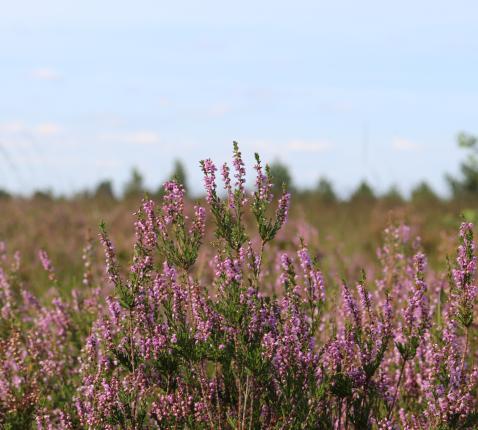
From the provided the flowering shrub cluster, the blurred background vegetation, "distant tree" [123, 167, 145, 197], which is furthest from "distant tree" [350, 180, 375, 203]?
the flowering shrub cluster

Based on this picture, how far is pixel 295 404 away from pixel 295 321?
0.43 metres

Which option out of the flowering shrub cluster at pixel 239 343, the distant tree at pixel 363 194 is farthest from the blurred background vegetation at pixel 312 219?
the flowering shrub cluster at pixel 239 343

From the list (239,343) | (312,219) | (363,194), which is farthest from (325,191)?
(239,343)

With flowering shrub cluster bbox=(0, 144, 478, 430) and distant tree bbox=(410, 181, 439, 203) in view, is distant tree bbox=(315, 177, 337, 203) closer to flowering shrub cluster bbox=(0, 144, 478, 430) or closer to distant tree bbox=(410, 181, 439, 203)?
distant tree bbox=(410, 181, 439, 203)

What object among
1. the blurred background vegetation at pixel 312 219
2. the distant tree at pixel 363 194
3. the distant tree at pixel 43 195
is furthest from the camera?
the distant tree at pixel 363 194

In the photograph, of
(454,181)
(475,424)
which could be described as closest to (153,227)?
(475,424)

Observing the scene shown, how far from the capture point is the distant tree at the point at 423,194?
24.6 metres

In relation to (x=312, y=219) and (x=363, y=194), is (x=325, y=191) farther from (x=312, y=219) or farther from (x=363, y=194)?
(x=312, y=219)

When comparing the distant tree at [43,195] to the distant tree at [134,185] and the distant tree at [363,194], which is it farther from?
the distant tree at [363,194]

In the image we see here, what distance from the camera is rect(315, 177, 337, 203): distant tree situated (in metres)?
26.8

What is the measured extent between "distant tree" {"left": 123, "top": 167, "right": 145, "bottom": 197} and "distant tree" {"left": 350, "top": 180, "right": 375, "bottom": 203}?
24.3 ft

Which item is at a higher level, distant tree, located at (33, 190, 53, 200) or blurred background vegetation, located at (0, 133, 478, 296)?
distant tree, located at (33, 190, 53, 200)

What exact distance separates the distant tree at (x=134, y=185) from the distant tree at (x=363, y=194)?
7.41 m

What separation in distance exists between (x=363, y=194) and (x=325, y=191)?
2054 millimetres
